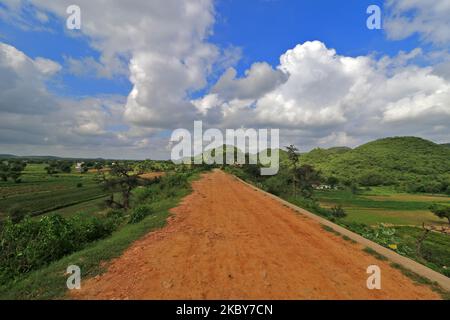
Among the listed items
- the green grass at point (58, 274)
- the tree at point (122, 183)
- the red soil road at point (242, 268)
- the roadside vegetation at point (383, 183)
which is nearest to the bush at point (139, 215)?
the red soil road at point (242, 268)

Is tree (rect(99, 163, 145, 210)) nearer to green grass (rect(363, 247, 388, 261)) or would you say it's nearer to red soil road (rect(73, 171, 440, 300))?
red soil road (rect(73, 171, 440, 300))

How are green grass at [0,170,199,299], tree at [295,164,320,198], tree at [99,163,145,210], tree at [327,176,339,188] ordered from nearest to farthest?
green grass at [0,170,199,299] → tree at [99,163,145,210] → tree at [295,164,320,198] → tree at [327,176,339,188]

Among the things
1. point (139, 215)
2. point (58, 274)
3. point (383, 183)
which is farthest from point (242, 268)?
point (383, 183)

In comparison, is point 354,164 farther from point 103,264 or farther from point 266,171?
point 103,264

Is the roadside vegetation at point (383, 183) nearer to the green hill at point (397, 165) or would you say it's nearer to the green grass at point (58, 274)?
the green hill at point (397, 165)

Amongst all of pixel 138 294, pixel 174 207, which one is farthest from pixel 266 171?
pixel 138 294

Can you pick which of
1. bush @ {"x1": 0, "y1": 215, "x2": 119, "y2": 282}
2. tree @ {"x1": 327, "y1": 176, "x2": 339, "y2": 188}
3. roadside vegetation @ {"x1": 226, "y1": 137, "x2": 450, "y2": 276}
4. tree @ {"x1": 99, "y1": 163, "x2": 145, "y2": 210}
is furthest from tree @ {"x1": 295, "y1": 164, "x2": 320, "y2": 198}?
tree @ {"x1": 327, "y1": 176, "x2": 339, "y2": 188}
